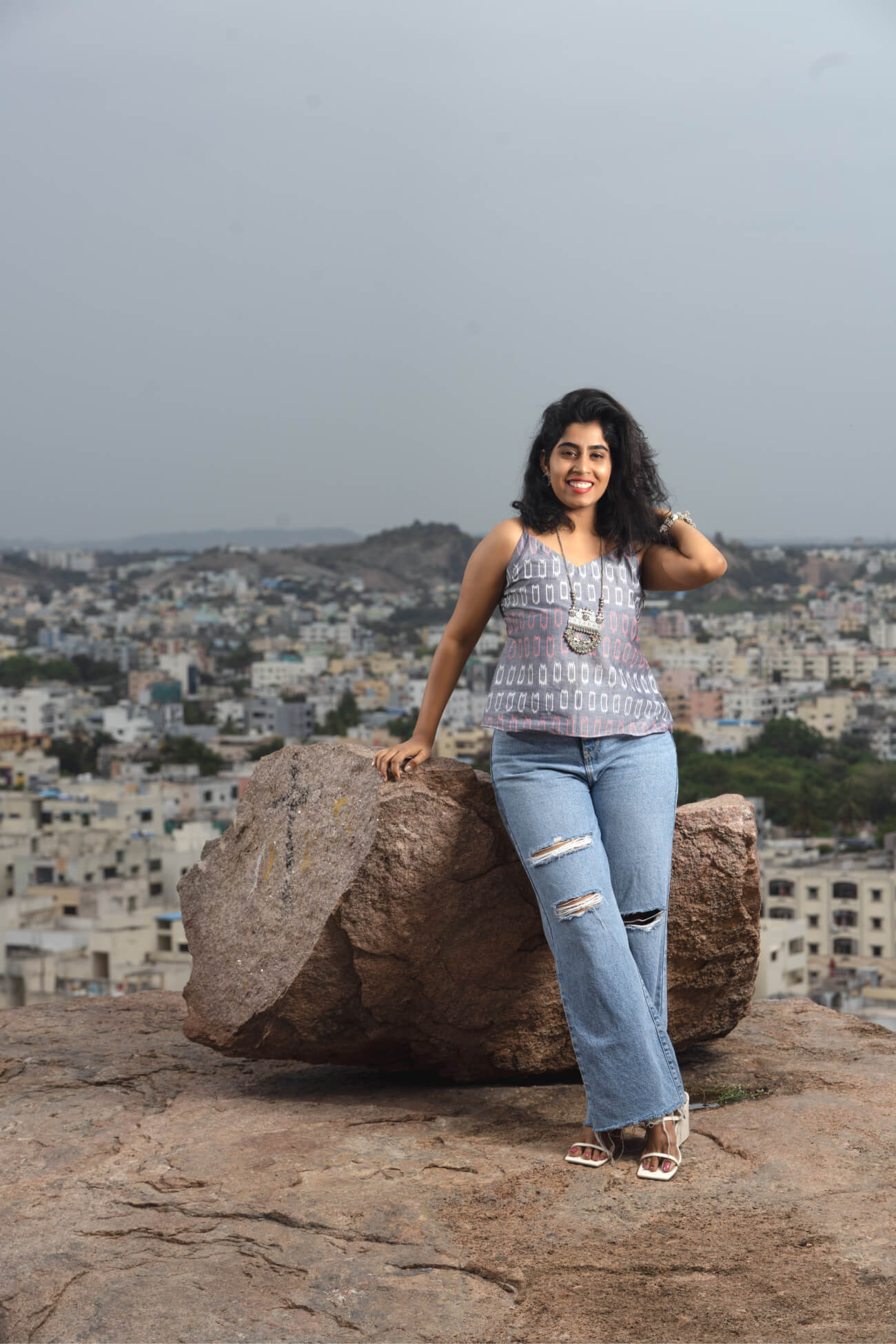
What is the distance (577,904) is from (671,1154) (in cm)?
Result: 55

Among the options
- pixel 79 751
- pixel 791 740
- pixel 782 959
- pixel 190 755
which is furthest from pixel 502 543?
pixel 79 751

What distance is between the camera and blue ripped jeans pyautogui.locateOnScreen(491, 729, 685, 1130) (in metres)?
2.96

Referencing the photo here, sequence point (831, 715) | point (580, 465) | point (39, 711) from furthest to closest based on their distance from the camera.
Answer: point (39, 711), point (831, 715), point (580, 465)

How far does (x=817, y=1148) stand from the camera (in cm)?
304

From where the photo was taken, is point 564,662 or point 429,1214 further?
point 564,662

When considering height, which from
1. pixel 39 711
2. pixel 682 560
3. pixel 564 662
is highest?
pixel 682 560

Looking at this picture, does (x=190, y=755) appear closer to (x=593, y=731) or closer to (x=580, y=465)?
(x=580, y=465)

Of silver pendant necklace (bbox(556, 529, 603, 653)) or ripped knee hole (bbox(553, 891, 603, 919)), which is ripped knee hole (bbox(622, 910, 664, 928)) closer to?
ripped knee hole (bbox(553, 891, 603, 919))

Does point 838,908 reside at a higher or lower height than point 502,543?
lower

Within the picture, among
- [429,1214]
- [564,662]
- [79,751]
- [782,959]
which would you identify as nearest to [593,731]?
[564,662]

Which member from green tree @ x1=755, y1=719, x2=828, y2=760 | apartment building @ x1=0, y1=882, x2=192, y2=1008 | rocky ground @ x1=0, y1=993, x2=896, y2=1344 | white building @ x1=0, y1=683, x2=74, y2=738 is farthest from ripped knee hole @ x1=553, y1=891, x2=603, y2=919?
white building @ x1=0, y1=683, x2=74, y2=738

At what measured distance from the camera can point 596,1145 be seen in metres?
2.99

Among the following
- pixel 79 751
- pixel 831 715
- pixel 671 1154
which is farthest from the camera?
pixel 79 751

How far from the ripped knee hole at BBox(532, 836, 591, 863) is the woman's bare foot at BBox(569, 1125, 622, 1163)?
1.88 ft
